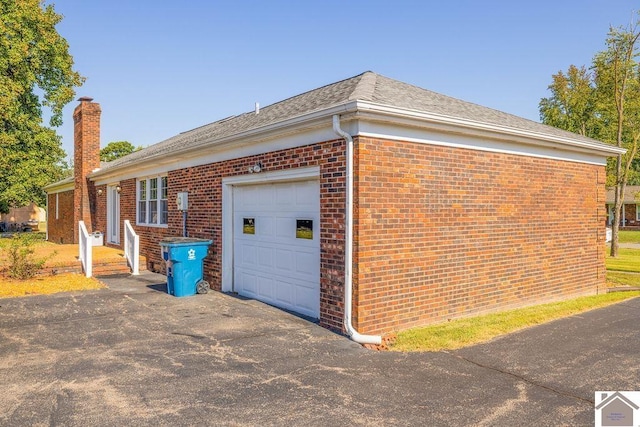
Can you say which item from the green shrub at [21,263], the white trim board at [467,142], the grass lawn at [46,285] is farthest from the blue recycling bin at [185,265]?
the white trim board at [467,142]

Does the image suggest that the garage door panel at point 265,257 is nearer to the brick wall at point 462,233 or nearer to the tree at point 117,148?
the brick wall at point 462,233

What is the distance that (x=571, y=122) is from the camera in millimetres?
30812

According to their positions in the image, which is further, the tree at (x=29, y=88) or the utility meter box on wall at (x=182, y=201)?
the tree at (x=29, y=88)

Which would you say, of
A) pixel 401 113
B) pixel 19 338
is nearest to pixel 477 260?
pixel 401 113

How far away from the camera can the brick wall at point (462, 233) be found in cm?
670

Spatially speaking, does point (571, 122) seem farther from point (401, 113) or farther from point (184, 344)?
point (184, 344)

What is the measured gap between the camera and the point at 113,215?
57.6 feet

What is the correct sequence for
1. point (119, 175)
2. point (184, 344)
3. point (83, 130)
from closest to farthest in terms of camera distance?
1. point (184, 344)
2. point (119, 175)
3. point (83, 130)

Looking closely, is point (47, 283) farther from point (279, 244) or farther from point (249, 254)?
point (279, 244)

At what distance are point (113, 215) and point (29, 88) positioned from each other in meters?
14.3

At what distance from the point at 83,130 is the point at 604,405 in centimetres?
2058

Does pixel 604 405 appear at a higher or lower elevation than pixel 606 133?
lower

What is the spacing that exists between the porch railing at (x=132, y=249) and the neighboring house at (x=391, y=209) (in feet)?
5.87

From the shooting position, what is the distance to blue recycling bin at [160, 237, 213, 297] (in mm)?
9445
